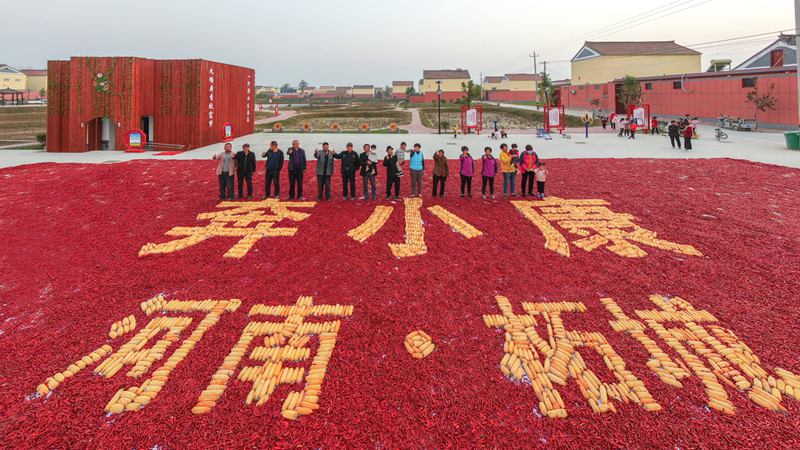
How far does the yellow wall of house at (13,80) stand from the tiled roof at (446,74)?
272 feet

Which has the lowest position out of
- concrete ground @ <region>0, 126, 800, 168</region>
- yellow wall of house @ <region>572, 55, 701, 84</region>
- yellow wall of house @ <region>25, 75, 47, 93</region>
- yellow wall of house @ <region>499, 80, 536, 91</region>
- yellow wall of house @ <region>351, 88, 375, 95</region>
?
concrete ground @ <region>0, 126, 800, 168</region>

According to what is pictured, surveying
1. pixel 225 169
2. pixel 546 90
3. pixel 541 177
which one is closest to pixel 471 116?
pixel 541 177

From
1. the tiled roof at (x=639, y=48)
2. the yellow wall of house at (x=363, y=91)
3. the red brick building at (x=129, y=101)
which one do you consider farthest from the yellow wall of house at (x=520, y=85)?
the red brick building at (x=129, y=101)

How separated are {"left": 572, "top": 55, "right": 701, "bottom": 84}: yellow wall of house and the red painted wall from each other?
13.1m

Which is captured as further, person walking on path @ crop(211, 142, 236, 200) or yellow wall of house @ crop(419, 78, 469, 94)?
yellow wall of house @ crop(419, 78, 469, 94)

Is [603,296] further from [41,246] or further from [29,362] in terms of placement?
[41,246]

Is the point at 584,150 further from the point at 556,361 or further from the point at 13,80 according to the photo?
the point at 13,80

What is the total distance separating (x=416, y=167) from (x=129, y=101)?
1791 cm

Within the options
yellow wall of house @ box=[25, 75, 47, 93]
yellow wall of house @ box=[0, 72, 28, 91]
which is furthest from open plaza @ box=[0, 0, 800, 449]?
yellow wall of house @ box=[25, 75, 47, 93]

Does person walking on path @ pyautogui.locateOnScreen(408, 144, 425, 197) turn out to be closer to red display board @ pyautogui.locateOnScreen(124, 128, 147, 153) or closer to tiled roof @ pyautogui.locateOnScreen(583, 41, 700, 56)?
red display board @ pyautogui.locateOnScreen(124, 128, 147, 153)

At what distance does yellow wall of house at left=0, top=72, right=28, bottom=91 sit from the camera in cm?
7606

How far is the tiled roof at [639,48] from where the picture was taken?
192 ft

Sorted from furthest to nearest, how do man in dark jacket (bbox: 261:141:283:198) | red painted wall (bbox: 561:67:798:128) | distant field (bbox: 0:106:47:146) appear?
distant field (bbox: 0:106:47:146), red painted wall (bbox: 561:67:798:128), man in dark jacket (bbox: 261:141:283:198)

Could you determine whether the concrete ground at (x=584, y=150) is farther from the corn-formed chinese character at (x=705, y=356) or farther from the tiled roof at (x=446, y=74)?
the tiled roof at (x=446, y=74)
